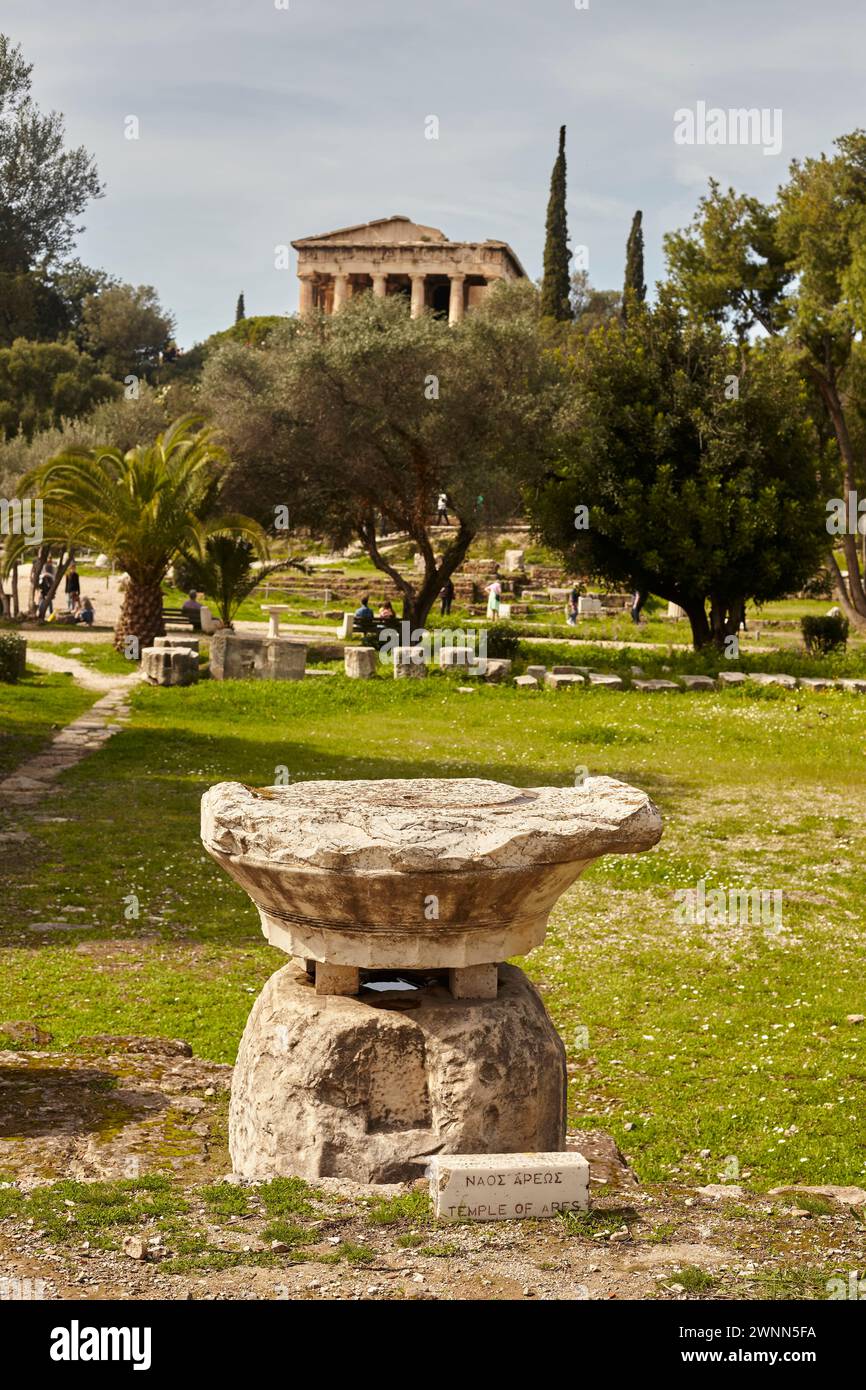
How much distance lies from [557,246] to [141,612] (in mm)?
34299

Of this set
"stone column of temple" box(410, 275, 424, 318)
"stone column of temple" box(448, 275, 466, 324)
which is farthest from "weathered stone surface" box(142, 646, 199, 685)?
"stone column of temple" box(410, 275, 424, 318)

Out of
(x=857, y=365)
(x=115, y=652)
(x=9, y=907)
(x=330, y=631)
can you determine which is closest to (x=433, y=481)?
(x=330, y=631)

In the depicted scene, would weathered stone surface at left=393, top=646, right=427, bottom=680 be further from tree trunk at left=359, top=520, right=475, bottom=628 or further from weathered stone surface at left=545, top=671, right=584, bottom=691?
tree trunk at left=359, top=520, right=475, bottom=628

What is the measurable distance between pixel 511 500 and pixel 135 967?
60.7 ft

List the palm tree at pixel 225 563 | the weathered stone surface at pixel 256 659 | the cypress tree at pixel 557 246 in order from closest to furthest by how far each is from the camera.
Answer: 1. the weathered stone surface at pixel 256 659
2. the palm tree at pixel 225 563
3. the cypress tree at pixel 557 246

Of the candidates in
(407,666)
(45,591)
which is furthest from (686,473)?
(45,591)

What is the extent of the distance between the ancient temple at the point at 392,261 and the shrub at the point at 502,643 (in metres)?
46.1

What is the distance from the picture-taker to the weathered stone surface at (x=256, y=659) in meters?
21.8

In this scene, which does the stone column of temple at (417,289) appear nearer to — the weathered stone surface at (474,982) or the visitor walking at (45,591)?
the visitor walking at (45,591)

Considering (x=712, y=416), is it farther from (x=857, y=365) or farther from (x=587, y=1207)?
(x=587, y=1207)

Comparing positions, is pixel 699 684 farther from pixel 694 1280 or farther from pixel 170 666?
pixel 694 1280

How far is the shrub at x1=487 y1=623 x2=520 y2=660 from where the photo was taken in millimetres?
23328

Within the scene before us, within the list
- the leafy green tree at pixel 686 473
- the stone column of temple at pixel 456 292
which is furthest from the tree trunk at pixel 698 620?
the stone column of temple at pixel 456 292
